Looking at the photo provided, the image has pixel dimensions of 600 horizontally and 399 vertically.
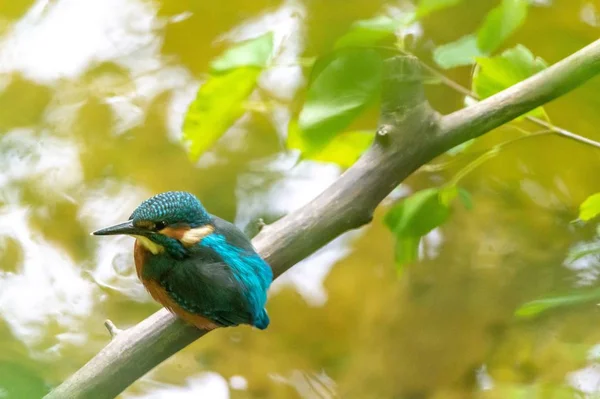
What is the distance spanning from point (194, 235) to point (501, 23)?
0.35 metres

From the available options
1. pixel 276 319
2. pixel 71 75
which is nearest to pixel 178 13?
pixel 71 75

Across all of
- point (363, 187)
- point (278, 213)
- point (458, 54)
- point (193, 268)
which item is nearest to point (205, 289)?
point (193, 268)

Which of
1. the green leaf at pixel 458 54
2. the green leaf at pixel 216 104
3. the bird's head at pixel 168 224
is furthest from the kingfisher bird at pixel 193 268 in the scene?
the green leaf at pixel 458 54

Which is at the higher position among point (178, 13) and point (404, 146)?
point (178, 13)

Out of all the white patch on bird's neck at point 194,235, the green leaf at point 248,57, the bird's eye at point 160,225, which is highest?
the green leaf at point 248,57

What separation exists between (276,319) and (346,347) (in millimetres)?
117

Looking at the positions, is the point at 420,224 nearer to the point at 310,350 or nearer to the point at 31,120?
the point at 310,350

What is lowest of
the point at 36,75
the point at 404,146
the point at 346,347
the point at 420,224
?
the point at 346,347

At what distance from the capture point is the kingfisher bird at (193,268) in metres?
0.54

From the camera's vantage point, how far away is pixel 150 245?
0.54 meters

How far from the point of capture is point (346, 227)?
0.65m

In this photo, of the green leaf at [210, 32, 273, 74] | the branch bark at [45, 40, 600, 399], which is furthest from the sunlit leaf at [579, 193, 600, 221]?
the green leaf at [210, 32, 273, 74]

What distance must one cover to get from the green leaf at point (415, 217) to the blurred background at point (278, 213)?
0.27 metres

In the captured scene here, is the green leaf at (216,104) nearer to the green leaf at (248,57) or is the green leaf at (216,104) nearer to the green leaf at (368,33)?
the green leaf at (248,57)
